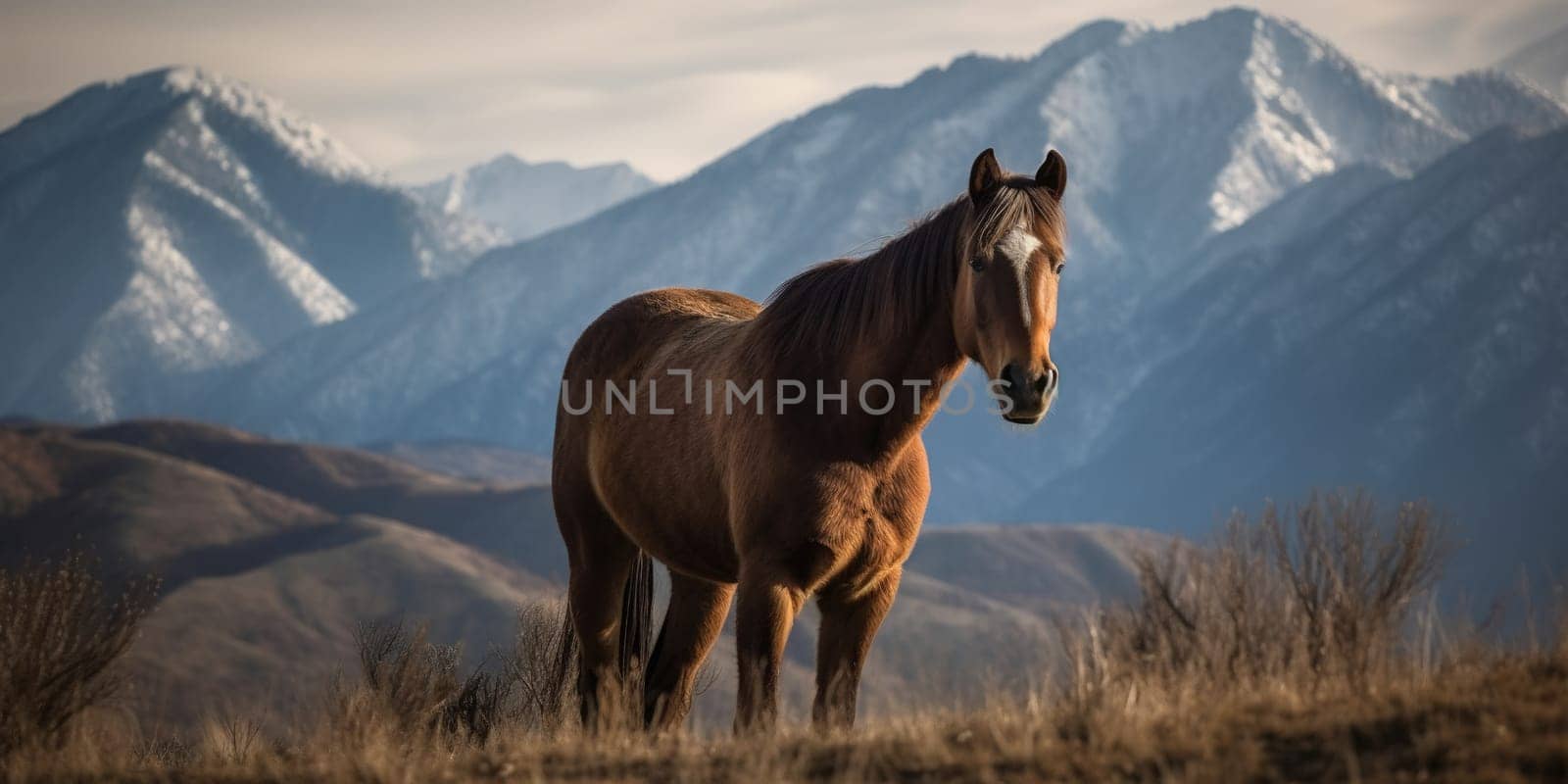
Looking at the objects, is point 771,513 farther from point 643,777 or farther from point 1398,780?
point 1398,780

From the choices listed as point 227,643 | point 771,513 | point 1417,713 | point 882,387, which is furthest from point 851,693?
point 227,643

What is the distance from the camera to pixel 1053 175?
690cm

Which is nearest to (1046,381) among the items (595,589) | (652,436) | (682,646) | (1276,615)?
(652,436)

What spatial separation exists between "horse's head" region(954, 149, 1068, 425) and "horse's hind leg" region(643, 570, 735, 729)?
9.02 feet

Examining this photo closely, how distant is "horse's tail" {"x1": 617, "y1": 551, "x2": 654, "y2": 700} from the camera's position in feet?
31.7

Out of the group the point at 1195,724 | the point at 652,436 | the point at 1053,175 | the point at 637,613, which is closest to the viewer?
the point at 1195,724

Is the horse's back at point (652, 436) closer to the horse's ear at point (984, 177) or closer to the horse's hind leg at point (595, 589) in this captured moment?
the horse's hind leg at point (595, 589)

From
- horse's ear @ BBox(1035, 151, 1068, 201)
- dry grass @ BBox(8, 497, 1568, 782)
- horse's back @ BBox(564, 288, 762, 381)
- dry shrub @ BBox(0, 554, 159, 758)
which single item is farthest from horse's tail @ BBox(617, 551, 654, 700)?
horse's ear @ BBox(1035, 151, 1068, 201)

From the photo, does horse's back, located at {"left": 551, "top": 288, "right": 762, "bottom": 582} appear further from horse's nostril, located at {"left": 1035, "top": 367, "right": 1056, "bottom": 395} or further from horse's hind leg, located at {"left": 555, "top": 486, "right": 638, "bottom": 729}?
horse's nostril, located at {"left": 1035, "top": 367, "right": 1056, "bottom": 395}

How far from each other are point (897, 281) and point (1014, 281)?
34.2 inches

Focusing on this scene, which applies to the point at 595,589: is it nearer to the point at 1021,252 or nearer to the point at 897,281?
the point at 897,281

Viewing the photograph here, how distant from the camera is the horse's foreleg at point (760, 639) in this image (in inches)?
269

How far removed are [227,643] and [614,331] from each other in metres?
134

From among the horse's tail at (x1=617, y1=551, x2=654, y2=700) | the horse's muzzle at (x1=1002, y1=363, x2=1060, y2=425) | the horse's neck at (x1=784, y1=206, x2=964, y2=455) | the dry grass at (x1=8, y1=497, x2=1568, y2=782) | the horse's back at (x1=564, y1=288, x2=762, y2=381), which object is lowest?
the dry grass at (x1=8, y1=497, x2=1568, y2=782)
